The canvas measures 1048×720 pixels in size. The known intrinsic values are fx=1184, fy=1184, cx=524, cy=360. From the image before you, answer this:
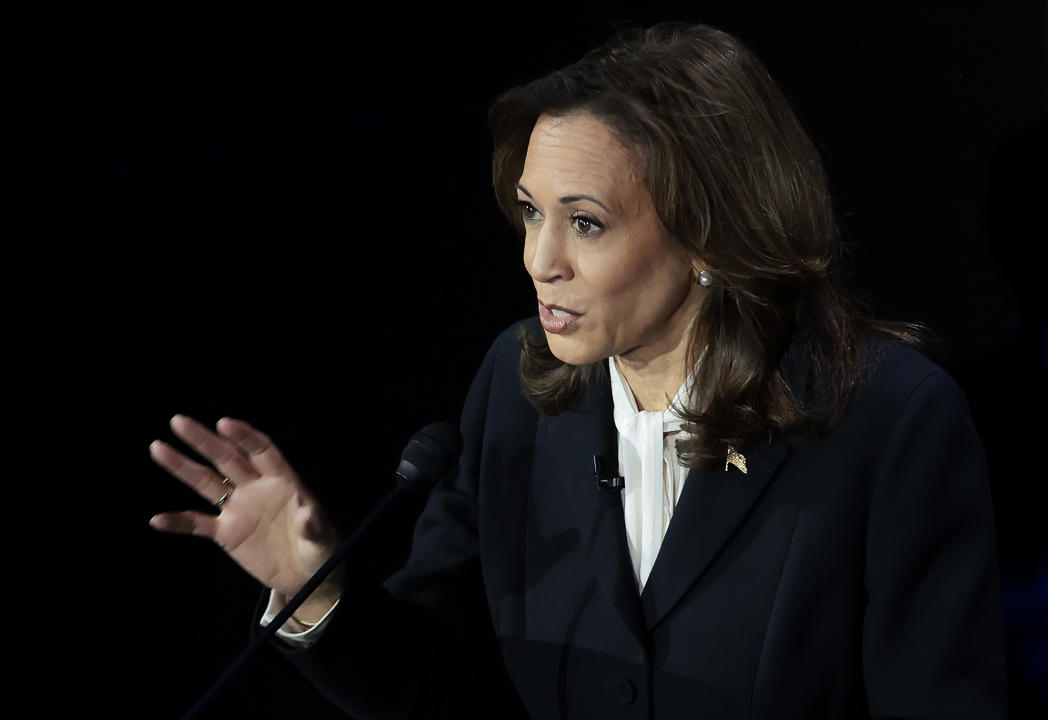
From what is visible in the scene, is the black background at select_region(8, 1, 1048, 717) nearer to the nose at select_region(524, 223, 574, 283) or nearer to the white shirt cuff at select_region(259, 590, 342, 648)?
the white shirt cuff at select_region(259, 590, 342, 648)

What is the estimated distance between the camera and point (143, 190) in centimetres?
192

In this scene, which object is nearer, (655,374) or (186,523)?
(186,523)

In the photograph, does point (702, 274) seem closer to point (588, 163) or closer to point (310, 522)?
point (588, 163)

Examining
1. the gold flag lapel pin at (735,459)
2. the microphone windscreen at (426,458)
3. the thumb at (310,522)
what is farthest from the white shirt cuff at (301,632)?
the gold flag lapel pin at (735,459)

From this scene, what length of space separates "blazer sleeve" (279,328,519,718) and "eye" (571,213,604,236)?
15.8 inches

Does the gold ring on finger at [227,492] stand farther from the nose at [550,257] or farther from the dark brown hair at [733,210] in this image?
the dark brown hair at [733,210]

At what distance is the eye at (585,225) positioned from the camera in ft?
4.82

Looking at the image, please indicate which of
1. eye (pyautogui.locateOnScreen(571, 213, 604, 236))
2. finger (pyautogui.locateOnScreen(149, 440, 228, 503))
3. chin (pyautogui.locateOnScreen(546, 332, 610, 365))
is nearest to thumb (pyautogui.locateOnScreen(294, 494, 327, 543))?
finger (pyautogui.locateOnScreen(149, 440, 228, 503))

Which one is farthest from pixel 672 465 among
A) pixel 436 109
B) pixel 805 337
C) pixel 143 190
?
pixel 143 190

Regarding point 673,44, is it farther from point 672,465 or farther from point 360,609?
point 360,609

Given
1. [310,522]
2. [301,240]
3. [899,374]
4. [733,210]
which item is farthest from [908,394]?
[301,240]

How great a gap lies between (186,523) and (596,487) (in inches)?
21.7

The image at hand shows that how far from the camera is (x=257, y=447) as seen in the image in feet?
4.64

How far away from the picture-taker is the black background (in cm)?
188
